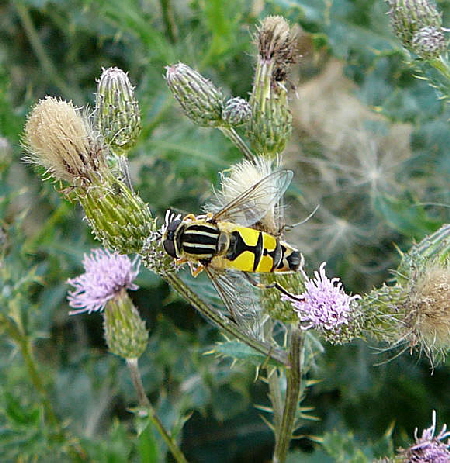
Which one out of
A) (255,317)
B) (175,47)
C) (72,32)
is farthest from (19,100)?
(255,317)

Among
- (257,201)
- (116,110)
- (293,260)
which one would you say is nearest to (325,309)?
(293,260)

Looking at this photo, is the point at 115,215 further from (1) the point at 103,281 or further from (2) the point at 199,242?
(1) the point at 103,281

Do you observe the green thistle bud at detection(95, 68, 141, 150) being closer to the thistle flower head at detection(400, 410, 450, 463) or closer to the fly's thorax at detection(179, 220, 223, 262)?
the fly's thorax at detection(179, 220, 223, 262)

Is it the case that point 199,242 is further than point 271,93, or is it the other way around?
point 271,93

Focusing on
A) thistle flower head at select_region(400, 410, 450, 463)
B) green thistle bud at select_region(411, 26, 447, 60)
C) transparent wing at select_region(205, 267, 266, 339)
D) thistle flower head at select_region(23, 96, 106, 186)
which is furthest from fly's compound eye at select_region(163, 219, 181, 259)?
green thistle bud at select_region(411, 26, 447, 60)

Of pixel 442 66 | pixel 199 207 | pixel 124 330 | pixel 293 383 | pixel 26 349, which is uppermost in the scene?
pixel 442 66
